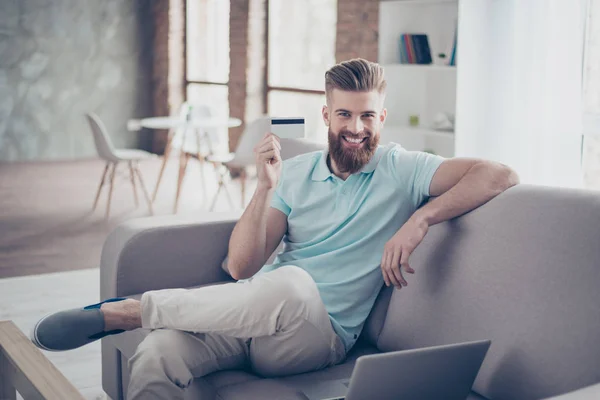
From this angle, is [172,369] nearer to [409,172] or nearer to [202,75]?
[409,172]

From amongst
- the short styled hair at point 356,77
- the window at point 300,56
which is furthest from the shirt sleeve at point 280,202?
the window at point 300,56

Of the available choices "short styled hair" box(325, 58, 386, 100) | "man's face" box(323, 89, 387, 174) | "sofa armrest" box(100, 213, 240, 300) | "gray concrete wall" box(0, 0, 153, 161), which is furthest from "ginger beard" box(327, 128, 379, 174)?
"gray concrete wall" box(0, 0, 153, 161)

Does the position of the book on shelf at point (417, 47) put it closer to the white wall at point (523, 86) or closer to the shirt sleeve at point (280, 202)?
the white wall at point (523, 86)

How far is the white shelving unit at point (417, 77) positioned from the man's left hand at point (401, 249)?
9.74 ft

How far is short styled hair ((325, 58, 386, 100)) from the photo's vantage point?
7.09 ft

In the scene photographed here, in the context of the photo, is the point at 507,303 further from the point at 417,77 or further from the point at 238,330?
the point at 417,77

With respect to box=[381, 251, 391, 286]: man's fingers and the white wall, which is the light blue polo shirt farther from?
the white wall

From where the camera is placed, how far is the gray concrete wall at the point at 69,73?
876 centimetres

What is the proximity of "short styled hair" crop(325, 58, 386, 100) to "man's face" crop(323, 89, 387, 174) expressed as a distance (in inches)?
0.6

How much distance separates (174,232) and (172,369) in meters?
0.80

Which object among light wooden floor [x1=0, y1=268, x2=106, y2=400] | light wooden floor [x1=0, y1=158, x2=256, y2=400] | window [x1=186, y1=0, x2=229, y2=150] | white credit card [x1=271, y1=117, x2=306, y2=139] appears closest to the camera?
white credit card [x1=271, y1=117, x2=306, y2=139]

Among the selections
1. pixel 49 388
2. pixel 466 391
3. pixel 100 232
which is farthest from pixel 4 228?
pixel 466 391

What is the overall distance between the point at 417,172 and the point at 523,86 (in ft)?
6.56

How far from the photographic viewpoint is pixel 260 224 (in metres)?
2.15
